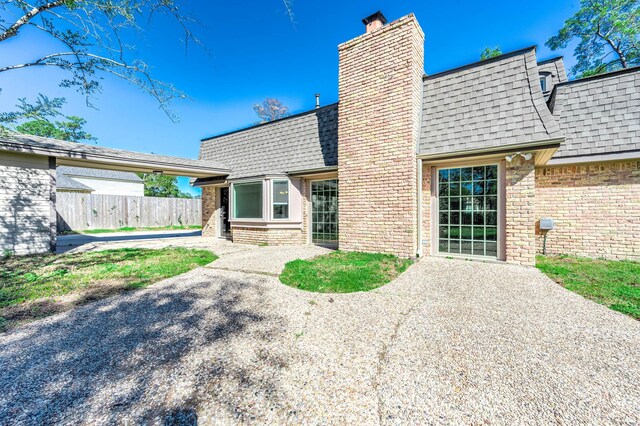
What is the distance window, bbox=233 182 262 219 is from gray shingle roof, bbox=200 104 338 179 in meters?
0.43

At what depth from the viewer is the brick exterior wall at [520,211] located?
535cm

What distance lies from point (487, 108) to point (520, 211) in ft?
8.21

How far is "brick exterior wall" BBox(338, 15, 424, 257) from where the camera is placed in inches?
247

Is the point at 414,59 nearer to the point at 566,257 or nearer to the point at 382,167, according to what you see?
the point at 382,167

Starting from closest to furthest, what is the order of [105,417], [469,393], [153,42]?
[105,417] < [469,393] < [153,42]

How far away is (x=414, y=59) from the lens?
636cm

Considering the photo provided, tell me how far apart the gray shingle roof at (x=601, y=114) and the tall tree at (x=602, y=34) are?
1273 cm

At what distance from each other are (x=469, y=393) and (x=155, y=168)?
1046cm

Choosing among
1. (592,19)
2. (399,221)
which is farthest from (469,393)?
(592,19)

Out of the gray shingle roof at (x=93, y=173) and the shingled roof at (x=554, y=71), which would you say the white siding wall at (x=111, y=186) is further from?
the shingled roof at (x=554, y=71)

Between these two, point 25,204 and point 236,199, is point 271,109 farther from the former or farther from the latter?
point 25,204

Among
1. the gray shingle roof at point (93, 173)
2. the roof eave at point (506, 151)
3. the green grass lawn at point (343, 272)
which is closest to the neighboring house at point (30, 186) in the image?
the green grass lawn at point (343, 272)

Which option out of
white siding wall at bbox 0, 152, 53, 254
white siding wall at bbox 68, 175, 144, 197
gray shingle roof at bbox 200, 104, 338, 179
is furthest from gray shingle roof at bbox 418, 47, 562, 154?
white siding wall at bbox 68, 175, 144, 197

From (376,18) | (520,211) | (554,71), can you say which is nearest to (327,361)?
(520,211)
